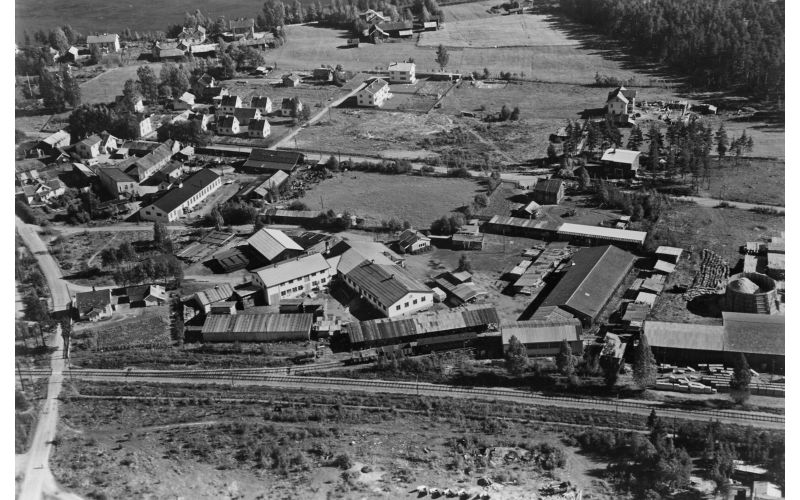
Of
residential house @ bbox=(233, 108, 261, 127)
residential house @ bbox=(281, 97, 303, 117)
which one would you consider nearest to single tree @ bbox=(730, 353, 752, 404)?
residential house @ bbox=(281, 97, 303, 117)

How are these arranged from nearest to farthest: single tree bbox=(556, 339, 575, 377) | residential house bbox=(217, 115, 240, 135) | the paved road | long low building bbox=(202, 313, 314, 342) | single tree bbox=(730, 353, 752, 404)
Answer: single tree bbox=(730, 353, 752, 404) → single tree bbox=(556, 339, 575, 377) → long low building bbox=(202, 313, 314, 342) → the paved road → residential house bbox=(217, 115, 240, 135)

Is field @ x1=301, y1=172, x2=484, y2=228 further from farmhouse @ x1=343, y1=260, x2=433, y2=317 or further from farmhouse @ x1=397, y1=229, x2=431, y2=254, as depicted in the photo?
farmhouse @ x1=343, y1=260, x2=433, y2=317

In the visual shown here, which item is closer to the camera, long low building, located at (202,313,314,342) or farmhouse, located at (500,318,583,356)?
farmhouse, located at (500,318,583,356)

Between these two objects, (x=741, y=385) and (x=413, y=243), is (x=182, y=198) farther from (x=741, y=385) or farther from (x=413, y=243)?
(x=741, y=385)

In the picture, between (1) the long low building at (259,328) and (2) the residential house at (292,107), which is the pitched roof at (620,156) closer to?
(1) the long low building at (259,328)

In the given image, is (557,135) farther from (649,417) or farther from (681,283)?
(649,417)

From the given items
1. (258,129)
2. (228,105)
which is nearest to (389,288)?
(258,129)
